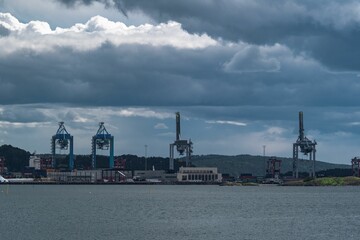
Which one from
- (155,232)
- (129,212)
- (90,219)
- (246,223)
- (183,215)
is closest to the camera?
(155,232)

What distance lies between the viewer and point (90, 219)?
125 metres

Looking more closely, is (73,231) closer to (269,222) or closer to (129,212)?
(269,222)

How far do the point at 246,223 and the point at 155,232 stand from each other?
64.7 feet

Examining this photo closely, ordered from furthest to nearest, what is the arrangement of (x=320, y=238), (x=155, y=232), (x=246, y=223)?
(x=246, y=223) < (x=155, y=232) < (x=320, y=238)

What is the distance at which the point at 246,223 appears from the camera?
382ft

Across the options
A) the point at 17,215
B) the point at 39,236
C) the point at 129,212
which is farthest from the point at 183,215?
the point at 39,236

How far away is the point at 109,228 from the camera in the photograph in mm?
107312

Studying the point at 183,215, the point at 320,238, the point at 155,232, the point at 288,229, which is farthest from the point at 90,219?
the point at 320,238

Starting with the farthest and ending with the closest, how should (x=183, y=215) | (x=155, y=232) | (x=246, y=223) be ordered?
1. (x=183, y=215)
2. (x=246, y=223)
3. (x=155, y=232)

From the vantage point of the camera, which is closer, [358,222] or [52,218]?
[358,222]

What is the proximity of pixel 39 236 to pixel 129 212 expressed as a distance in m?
48.1

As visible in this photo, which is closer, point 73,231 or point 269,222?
point 73,231

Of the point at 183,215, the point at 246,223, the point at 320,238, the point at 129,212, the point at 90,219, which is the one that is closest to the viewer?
the point at 320,238

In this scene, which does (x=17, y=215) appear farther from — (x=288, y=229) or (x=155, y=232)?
(x=288, y=229)
